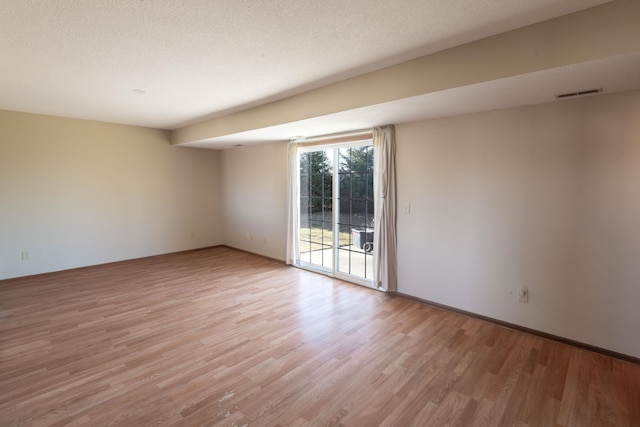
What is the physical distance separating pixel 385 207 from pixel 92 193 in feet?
16.3

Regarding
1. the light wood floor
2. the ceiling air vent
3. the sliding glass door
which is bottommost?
the light wood floor

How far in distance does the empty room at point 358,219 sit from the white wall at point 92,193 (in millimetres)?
41

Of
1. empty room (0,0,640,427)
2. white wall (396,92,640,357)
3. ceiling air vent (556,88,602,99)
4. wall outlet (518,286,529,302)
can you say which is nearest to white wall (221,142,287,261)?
empty room (0,0,640,427)

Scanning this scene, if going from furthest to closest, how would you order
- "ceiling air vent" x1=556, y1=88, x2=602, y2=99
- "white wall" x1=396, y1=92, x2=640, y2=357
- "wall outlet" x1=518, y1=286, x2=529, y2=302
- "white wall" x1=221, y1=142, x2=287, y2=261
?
"white wall" x1=221, y1=142, x2=287, y2=261, "wall outlet" x1=518, y1=286, x2=529, y2=302, "white wall" x1=396, y1=92, x2=640, y2=357, "ceiling air vent" x1=556, y1=88, x2=602, y2=99

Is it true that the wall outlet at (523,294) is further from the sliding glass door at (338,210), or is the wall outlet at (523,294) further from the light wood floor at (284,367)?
the sliding glass door at (338,210)

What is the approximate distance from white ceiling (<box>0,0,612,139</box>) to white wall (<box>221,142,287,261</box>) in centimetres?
217

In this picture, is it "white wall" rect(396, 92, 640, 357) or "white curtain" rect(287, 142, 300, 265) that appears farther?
"white curtain" rect(287, 142, 300, 265)

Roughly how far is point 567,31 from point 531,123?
3.71 feet

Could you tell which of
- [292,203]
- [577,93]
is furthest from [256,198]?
[577,93]

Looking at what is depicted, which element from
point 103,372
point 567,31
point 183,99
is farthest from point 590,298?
point 183,99

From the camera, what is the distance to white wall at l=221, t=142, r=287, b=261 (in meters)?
5.59

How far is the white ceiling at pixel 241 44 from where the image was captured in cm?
183

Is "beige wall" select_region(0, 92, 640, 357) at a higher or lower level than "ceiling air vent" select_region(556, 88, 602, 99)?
lower

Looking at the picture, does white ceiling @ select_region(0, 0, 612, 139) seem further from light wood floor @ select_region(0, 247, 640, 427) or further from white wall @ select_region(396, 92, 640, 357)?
light wood floor @ select_region(0, 247, 640, 427)
